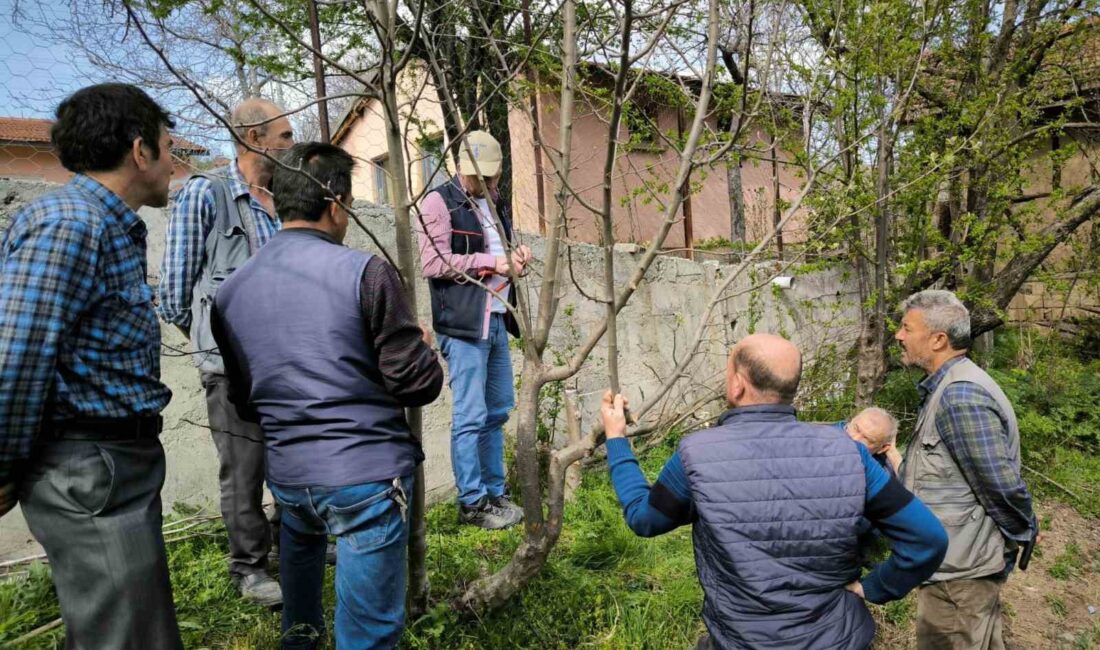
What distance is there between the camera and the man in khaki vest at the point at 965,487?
95.8 inches

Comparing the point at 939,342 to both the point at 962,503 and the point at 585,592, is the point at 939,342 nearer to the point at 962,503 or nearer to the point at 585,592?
the point at 962,503

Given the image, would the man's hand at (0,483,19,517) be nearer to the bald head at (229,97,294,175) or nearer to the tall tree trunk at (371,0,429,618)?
the tall tree trunk at (371,0,429,618)

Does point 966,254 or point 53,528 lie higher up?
point 966,254

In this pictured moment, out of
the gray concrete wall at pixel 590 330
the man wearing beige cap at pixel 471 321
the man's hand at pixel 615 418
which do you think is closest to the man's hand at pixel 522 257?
the man wearing beige cap at pixel 471 321

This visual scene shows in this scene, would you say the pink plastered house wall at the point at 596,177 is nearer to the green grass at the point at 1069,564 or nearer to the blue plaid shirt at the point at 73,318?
the green grass at the point at 1069,564

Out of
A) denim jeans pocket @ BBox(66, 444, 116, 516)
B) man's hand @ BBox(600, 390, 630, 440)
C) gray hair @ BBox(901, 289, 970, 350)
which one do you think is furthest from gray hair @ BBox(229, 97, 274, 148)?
gray hair @ BBox(901, 289, 970, 350)

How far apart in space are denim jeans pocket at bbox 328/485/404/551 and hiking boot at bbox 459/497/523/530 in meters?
1.58

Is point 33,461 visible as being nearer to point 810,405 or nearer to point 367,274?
point 367,274

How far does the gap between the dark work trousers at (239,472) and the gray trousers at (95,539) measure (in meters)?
0.81

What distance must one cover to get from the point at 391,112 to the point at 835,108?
3.31m

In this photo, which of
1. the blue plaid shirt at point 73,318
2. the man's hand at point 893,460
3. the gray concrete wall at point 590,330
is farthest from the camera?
the gray concrete wall at point 590,330

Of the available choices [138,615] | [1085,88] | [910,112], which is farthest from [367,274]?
[1085,88]

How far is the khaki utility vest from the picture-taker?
8.16 ft

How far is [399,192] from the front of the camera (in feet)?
6.73
